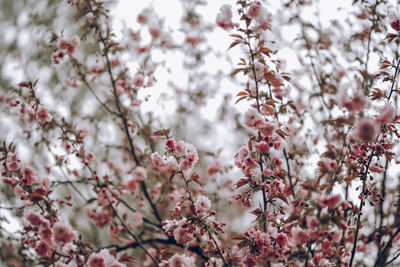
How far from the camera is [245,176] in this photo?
5.84 feet

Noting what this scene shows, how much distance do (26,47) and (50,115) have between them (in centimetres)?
350

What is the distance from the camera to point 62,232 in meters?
1.79

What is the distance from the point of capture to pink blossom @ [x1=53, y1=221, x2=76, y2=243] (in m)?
1.77

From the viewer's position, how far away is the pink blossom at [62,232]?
1.77 meters

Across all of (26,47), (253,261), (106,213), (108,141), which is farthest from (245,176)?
(26,47)

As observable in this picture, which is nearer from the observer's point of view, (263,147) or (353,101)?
(353,101)

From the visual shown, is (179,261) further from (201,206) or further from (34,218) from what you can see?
(34,218)

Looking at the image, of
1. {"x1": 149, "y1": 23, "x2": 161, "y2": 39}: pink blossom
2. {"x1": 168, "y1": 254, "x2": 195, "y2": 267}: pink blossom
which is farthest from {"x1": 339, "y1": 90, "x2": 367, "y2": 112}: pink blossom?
{"x1": 149, "y1": 23, "x2": 161, "y2": 39}: pink blossom

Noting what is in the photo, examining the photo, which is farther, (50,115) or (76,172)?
(76,172)

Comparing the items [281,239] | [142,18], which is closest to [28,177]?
[281,239]

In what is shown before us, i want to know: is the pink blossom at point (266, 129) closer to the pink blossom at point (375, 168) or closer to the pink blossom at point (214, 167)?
the pink blossom at point (375, 168)

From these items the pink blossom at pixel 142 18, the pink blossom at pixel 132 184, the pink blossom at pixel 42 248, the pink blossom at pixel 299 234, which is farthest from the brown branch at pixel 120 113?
the pink blossom at pixel 299 234

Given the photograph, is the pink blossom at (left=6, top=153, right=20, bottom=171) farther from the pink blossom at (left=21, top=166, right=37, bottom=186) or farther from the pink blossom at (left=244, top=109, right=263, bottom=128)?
the pink blossom at (left=244, top=109, right=263, bottom=128)

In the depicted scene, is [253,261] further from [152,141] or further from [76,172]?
[76,172]
